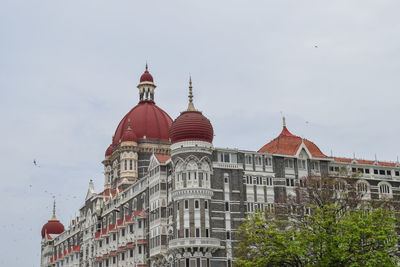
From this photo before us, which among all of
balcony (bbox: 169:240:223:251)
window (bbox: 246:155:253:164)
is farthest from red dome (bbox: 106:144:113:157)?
balcony (bbox: 169:240:223:251)

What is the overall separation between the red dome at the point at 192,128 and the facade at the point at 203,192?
13 cm

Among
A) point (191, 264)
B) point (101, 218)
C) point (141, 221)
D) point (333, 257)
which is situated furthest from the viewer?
point (101, 218)

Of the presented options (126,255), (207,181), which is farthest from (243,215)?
(126,255)

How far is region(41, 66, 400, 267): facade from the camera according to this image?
273 ft

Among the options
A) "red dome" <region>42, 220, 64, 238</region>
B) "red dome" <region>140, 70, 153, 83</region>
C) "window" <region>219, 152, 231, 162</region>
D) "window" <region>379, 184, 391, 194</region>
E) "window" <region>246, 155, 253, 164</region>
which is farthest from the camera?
"red dome" <region>42, 220, 64, 238</region>

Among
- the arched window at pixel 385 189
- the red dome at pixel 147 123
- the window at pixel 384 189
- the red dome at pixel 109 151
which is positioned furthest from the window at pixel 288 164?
the red dome at pixel 109 151

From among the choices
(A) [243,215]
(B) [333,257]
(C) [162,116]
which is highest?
(C) [162,116]

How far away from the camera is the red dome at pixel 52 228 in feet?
479

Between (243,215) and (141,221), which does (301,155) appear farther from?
(141,221)

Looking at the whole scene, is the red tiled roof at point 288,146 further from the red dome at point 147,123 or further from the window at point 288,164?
the red dome at point 147,123

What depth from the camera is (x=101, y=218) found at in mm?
112375

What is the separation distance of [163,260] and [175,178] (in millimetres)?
11180

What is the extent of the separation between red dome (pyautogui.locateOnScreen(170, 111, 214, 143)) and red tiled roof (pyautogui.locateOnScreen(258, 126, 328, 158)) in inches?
411

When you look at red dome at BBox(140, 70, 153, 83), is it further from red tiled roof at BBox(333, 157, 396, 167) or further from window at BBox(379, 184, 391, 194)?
window at BBox(379, 184, 391, 194)
